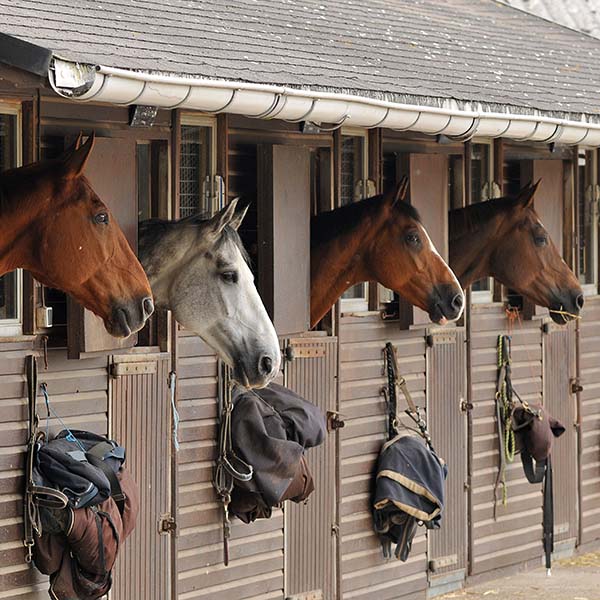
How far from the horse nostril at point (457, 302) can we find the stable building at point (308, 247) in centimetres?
69

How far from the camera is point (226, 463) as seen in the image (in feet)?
22.9

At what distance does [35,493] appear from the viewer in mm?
5965

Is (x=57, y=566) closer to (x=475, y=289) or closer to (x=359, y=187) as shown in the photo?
(x=359, y=187)

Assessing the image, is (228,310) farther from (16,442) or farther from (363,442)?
(363,442)

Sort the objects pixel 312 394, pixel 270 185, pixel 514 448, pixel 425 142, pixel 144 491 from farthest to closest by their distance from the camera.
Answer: pixel 514 448, pixel 425 142, pixel 312 394, pixel 270 185, pixel 144 491

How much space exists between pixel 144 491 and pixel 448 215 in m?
2.81

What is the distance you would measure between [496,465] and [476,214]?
1.63 m

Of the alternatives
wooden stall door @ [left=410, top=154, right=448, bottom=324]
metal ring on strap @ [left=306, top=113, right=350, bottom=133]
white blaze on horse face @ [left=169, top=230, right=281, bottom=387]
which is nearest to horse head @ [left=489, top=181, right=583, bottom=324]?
wooden stall door @ [left=410, top=154, right=448, bottom=324]

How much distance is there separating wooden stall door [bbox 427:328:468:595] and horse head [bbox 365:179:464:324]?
1.03 metres

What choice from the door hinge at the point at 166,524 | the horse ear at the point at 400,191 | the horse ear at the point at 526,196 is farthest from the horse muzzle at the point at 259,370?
the horse ear at the point at 526,196

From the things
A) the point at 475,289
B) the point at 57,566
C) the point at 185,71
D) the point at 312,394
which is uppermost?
the point at 185,71

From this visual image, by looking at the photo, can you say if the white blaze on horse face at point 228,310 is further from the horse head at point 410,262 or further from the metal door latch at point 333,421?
the metal door latch at point 333,421

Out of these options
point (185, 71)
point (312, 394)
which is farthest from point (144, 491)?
point (185, 71)

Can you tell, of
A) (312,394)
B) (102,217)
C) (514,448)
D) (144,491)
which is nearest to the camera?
(102,217)
